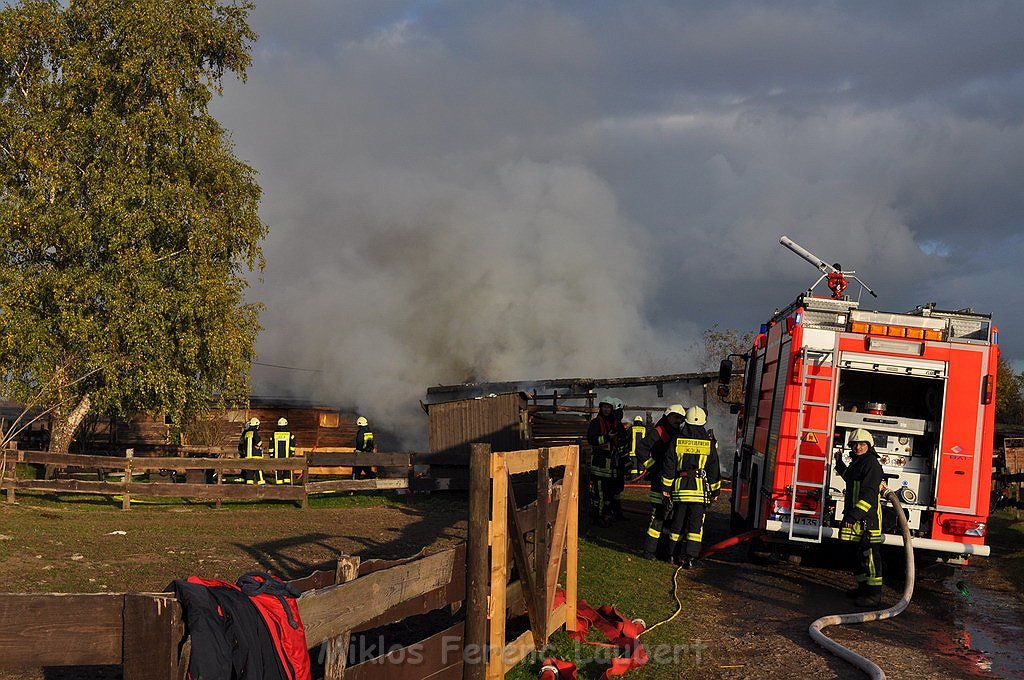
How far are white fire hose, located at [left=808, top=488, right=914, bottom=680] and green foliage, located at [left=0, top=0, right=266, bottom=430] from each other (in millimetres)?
15684

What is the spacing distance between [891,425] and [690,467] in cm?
232

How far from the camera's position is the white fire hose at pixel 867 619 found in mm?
6593

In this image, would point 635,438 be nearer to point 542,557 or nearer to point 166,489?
point 542,557

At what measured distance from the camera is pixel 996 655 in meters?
7.46

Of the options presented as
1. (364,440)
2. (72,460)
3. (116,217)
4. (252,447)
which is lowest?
(72,460)

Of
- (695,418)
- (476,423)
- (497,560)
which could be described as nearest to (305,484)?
(476,423)

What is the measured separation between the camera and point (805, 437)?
400 inches

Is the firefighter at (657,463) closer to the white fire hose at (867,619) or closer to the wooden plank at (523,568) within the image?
the white fire hose at (867,619)

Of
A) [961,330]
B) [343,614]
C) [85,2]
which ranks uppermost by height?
[85,2]

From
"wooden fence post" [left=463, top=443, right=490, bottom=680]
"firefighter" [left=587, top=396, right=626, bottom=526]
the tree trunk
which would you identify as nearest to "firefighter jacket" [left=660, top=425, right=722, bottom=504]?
"firefighter" [left=587, top=396, right=626, bottom=526]

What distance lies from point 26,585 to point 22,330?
12542 mm

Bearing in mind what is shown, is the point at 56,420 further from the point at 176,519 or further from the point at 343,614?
the point at 343,614

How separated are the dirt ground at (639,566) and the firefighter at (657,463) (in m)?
0.43

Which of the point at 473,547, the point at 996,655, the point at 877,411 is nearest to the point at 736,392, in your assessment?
the point at 877,411
